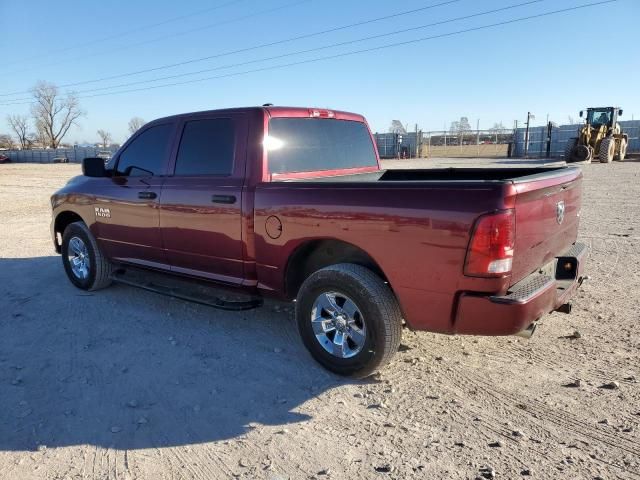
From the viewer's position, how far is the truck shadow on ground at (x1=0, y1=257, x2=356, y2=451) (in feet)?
10.00

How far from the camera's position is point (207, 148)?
14.6 feet

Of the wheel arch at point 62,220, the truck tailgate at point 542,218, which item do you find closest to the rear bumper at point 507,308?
the truck tailgate at point 542,218

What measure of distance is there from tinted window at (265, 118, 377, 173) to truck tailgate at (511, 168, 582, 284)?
75.9 inches

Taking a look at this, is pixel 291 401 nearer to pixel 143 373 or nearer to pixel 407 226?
pixel 143 373

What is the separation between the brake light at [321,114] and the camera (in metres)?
4.60

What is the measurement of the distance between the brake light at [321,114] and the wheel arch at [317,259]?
140cm

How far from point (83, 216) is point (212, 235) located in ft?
7.53

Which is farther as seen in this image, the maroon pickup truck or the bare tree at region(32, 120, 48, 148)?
the bare tree at region(32, 120, 48, 148)

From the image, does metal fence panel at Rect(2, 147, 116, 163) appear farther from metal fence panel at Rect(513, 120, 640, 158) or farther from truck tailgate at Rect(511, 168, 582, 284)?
truck tailgate at Rect(511, 168, 582, 284)

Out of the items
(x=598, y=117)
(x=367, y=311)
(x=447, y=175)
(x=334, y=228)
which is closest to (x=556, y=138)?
(x=598, y=117)

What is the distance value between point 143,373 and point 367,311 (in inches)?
69.7

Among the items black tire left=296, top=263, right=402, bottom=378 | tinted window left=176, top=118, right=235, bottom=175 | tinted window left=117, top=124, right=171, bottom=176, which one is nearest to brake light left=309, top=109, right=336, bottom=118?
tinted window left=176, top=118, right=235, bottom=175

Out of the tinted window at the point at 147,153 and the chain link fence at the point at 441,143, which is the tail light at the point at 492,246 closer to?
the tinted window at the point at 147,153

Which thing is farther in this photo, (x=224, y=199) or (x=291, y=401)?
(x=224, y=199)
